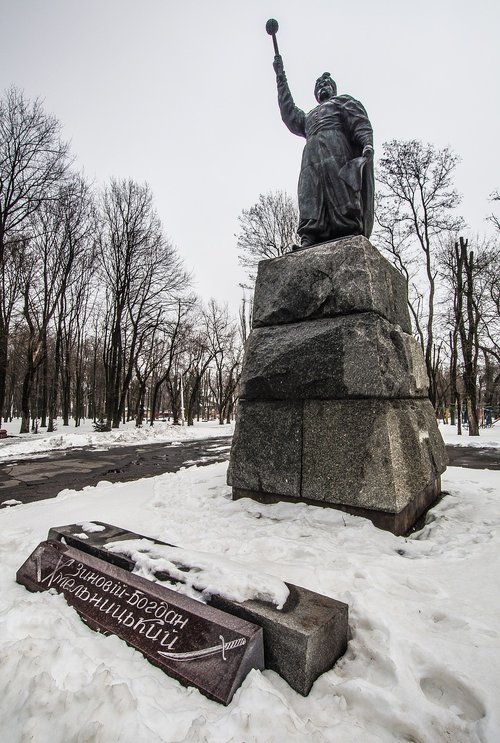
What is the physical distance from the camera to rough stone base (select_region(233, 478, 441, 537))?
98.7 inches

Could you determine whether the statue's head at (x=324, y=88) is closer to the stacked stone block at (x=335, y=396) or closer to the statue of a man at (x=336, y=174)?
the statue of a man at (x=336, y=174)

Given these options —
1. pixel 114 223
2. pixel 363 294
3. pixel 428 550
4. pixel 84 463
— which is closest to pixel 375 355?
pixel 363 294

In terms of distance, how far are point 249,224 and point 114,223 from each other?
7.28 meters

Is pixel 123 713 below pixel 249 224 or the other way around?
below

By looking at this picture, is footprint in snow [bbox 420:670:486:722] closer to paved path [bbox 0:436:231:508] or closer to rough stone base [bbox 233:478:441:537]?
rough stone base [bbox 233:478:441:537]

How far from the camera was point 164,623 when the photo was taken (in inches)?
57.1

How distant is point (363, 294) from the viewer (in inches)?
112

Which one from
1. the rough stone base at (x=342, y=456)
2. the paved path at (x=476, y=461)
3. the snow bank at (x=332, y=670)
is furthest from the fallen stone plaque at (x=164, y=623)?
the paved path at (x=476, y=461)

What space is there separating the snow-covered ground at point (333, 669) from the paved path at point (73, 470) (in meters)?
2.54

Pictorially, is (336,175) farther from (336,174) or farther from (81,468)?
(81,468)

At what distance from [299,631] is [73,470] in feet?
20.2

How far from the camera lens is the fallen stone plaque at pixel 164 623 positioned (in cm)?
125

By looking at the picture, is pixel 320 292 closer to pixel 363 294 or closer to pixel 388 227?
pixel 363 294

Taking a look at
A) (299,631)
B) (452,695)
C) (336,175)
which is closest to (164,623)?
(299,631)
